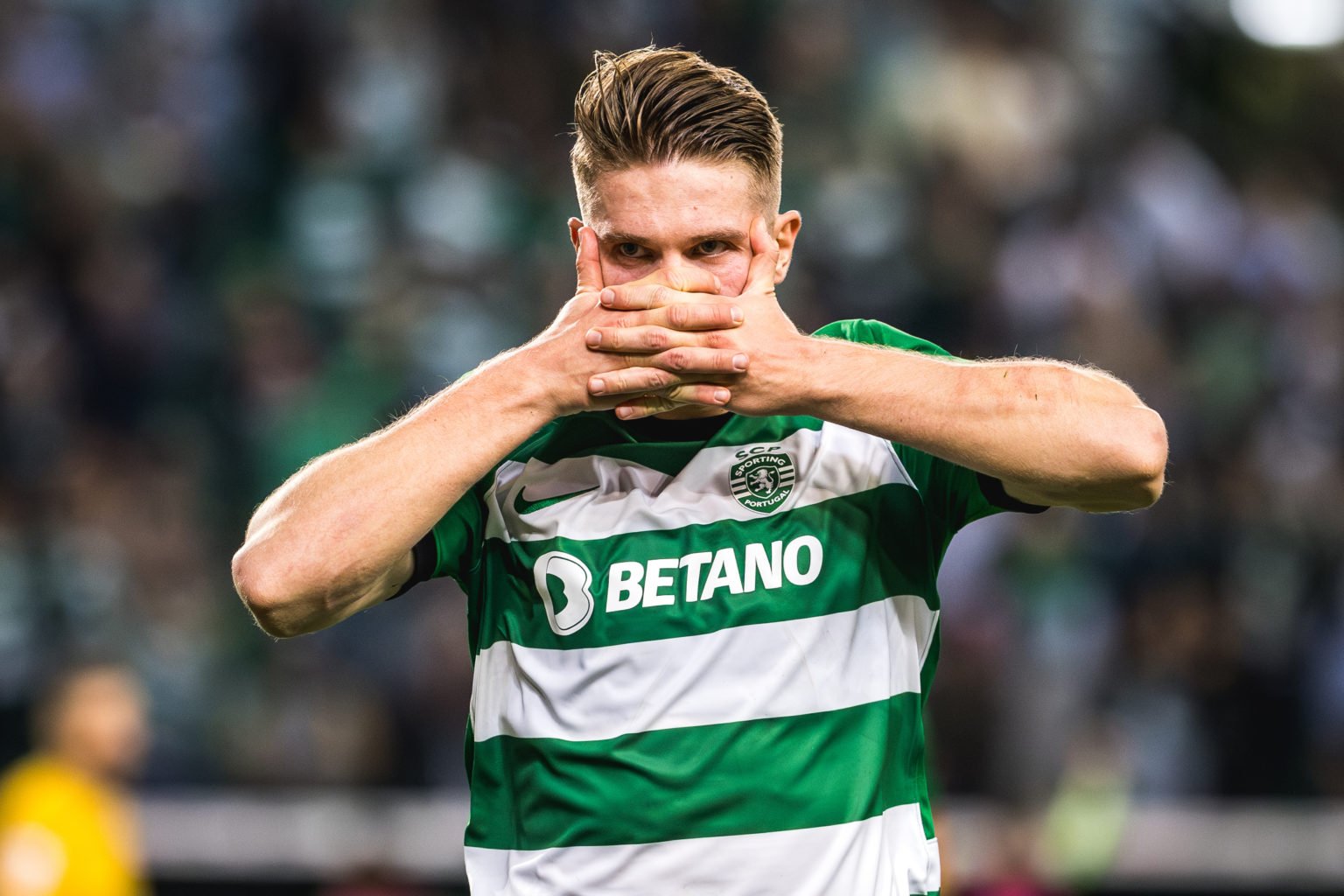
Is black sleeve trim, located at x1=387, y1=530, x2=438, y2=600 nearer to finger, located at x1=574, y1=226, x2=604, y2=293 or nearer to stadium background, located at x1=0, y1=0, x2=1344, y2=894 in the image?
finger, located at x1=574, y1=226, x2=604, y2=293

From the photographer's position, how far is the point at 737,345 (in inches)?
95.9

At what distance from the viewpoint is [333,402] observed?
8781 millimetres

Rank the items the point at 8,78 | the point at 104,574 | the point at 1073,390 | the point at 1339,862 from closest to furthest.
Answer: the point at 1073,390, the point at 1339,862, the point at 104,574, the point at 8,78

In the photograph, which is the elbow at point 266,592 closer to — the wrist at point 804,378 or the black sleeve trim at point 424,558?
the black sleeve trim at point 424,558

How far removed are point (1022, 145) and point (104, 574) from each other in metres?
5.68

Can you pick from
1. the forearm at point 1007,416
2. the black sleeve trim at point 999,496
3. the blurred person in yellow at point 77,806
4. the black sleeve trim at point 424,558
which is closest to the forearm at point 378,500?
the black sleeve trim at point 424,558

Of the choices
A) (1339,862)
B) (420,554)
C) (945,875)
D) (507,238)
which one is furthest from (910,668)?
(507,238)

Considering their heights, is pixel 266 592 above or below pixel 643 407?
below

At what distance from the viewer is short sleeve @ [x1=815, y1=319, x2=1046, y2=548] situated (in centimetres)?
258

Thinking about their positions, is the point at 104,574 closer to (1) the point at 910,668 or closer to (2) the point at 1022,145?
(2) the point at 1022,145

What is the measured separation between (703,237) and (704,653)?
25.4 inches

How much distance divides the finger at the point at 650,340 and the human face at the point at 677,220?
0.44 ft

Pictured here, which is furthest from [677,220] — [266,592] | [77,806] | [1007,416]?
[77,806]

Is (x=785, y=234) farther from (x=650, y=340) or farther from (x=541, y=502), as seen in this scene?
(x=541, y=502)
